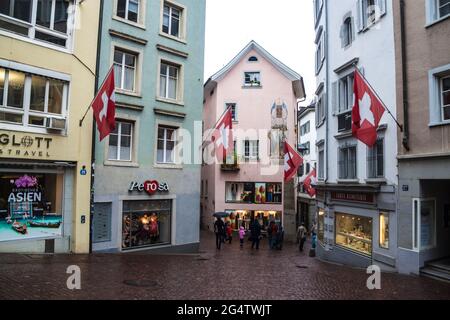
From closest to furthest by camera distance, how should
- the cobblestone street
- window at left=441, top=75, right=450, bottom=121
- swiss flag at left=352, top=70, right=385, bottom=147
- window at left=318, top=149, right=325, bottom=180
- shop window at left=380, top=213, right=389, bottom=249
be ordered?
the cobblestone street, window at left=441, top=75, right=450, bottom=121, swiss flag at left=352, top=70, right=385, bottom=147, shop window at left=380, top=213, right=389, bottom=249, window at left=318, top=149, right=325, bottom=180

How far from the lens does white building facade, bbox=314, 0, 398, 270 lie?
15.6m

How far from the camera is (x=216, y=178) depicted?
34938 millimetres

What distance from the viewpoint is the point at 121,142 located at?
717 inches

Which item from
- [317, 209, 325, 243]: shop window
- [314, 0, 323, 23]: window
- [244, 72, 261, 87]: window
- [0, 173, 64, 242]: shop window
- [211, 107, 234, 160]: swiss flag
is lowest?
[317, 209, 325, 243]: shop window

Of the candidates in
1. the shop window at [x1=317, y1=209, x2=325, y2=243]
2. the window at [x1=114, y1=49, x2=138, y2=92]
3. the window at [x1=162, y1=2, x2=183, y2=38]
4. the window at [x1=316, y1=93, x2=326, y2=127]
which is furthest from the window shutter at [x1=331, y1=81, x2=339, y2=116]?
the window at [x1=114, y1=49, x2=138, y2=92]

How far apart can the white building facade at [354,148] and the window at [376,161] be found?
41mm

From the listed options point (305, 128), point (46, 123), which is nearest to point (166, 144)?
point (46, 123)

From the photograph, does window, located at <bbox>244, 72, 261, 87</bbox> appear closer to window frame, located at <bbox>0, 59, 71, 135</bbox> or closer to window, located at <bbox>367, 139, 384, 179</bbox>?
window, located at <bbox>367, 139, 384, 179</bbox>

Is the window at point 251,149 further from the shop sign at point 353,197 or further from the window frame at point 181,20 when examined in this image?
the window frame at point 181,20

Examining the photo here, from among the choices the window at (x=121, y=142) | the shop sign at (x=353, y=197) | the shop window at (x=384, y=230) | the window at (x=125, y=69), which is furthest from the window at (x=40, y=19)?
the shop window at (x=384, y=230)

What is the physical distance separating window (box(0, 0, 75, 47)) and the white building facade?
41.7ft

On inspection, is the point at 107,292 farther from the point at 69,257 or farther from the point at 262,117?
the point at 262,117

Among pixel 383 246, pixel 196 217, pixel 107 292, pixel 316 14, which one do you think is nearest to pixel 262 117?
pixel 316 14
